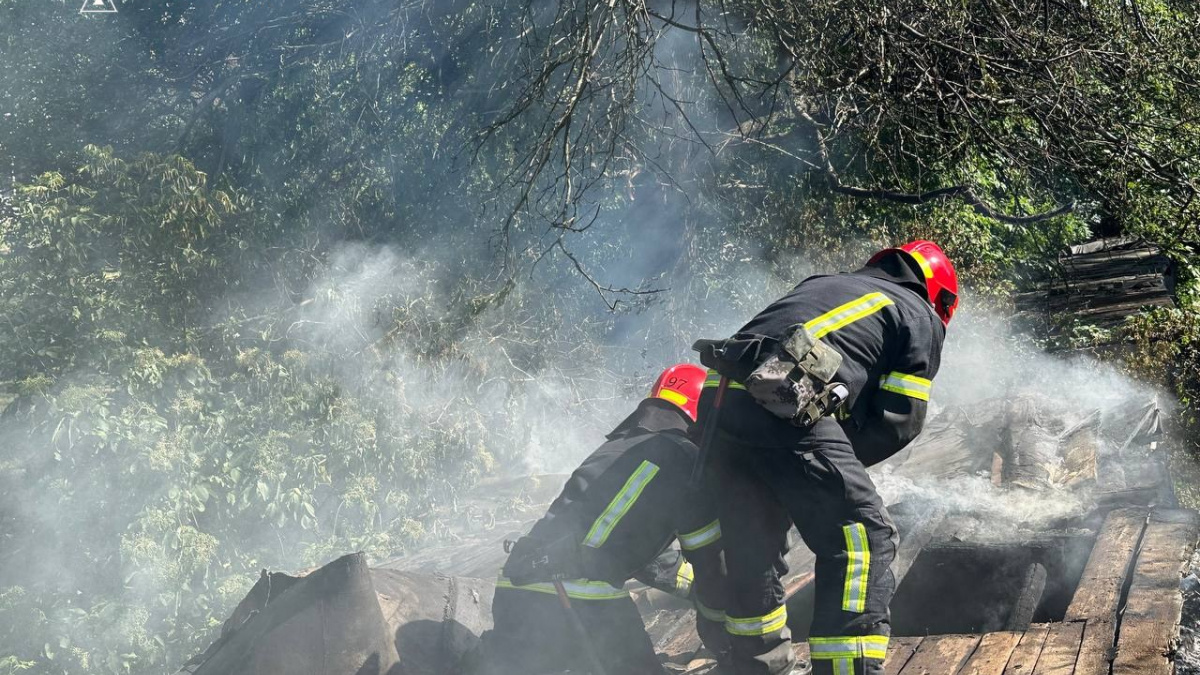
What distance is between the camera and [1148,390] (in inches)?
241

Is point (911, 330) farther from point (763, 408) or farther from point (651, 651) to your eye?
point (651, 651)

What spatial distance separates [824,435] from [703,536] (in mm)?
689

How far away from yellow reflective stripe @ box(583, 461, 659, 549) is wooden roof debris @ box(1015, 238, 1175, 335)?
19.5ft

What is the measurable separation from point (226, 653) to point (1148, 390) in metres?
5.79

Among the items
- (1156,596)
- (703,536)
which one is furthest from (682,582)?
(1156,596)

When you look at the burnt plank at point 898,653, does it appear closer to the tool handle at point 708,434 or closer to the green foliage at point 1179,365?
the tool handle at point 708,434

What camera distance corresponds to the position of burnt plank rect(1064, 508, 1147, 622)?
3148mm

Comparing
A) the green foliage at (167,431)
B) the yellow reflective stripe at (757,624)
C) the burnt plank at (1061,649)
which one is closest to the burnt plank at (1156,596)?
the burnt plank at (1061,649)

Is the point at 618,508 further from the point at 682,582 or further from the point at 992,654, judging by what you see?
the point at 992,654

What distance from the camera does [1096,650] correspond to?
2875 millimetres

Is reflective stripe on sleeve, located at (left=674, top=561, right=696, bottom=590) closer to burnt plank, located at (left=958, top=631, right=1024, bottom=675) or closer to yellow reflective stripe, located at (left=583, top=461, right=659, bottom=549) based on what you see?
yellow reflective stripe, located at (left=583, top=461, right=659, bottom=549)

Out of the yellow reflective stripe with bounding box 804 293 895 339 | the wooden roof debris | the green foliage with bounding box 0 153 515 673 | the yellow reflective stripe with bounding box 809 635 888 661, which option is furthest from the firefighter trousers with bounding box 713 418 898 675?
the wooden roof debris

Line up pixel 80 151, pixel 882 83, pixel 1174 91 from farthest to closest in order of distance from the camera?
1. pixel 80 151
2. pixel 1174 91
3. pixel 882 83

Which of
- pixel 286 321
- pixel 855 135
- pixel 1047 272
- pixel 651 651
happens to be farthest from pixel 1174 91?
pixel 286 321
